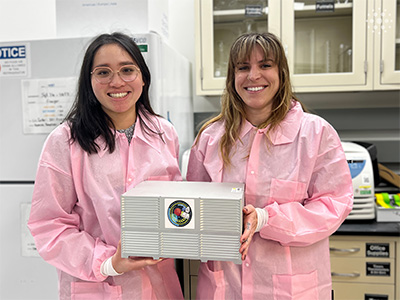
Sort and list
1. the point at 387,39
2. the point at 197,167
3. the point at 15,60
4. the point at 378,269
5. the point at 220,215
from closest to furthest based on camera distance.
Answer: the point at 220,215, the point at 197,167, the point at 15,60, the point at 378,269, the point at 387,39

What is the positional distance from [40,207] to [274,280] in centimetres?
72

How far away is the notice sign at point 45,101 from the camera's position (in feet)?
4.99

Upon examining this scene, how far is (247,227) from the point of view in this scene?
3.14 ft

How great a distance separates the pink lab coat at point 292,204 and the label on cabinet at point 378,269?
586 mm

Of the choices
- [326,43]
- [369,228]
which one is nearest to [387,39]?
[326,43]

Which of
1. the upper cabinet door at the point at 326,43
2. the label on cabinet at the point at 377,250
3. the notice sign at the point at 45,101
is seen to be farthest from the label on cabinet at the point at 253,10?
the label on cabinet at the point at 377,250

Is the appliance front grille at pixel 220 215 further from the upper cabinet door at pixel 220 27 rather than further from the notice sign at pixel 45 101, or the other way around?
the upper cabinet door at pixel 220 27

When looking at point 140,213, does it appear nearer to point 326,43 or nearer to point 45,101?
point 45,101

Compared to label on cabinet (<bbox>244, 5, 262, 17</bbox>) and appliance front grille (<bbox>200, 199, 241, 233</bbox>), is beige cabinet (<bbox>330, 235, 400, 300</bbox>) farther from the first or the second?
label on cabinet (<bbox>244, 5, 262, 17</bbox>)

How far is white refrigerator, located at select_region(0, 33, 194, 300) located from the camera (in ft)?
4.96

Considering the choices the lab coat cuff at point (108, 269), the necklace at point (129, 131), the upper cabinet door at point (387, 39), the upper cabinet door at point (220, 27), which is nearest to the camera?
the lab coat cuff at point (108, 269)

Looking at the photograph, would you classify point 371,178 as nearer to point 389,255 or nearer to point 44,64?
point 389,255

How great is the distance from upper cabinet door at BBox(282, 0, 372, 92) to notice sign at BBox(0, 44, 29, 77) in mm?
1275

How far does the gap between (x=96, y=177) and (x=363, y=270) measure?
124cm
